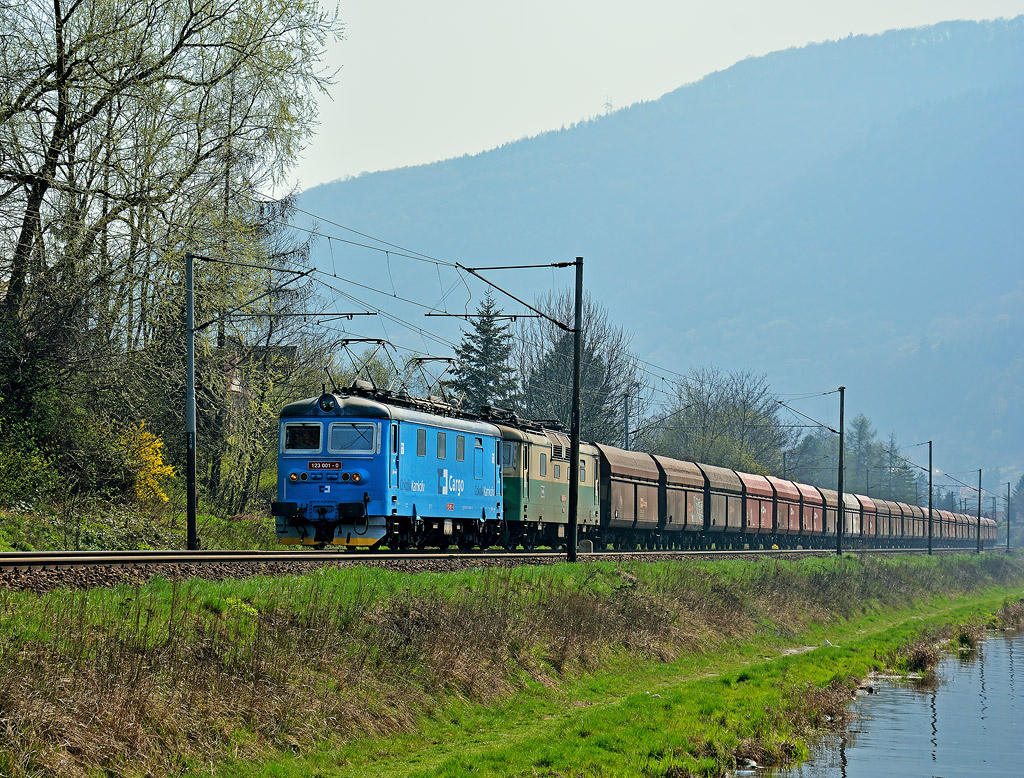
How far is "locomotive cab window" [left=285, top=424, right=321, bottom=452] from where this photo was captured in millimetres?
26656

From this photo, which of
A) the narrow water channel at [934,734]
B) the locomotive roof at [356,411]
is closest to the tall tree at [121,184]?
the locomotive roof at [356,411]

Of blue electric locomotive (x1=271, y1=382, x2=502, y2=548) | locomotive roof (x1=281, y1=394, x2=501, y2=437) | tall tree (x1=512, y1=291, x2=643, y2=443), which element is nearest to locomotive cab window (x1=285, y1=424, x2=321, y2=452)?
blue electric locomotive (x1=271, y1=382, x2=502, y2=548)

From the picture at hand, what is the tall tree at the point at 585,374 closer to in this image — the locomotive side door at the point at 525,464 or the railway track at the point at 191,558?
the locomotive side door at the point at 525,464

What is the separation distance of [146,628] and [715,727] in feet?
26.9

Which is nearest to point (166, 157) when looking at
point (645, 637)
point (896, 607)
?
point (645, 637)

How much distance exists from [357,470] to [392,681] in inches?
432

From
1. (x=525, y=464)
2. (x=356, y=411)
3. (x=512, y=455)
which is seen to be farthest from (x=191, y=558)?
(x=525, y=464)

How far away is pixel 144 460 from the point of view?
32219mm

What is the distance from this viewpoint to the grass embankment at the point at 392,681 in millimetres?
11203

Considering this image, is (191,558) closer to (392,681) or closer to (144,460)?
(392,681)

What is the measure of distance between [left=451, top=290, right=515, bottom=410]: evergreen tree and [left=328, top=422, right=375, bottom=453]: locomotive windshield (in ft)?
140

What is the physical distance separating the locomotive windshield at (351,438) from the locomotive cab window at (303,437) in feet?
1.49

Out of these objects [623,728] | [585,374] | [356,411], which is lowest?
[623,728]

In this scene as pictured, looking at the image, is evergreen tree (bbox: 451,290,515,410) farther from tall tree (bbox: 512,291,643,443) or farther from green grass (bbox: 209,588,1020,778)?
green grass (bbox: 209,588,1020,778)
